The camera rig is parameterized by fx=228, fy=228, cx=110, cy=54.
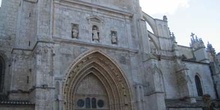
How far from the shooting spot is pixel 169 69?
20891mm

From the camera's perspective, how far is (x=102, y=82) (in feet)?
50.5

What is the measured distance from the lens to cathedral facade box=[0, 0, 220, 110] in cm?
1248

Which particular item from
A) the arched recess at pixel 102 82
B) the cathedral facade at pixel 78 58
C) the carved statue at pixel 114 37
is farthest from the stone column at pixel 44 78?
the carved statue at pixel 114 37

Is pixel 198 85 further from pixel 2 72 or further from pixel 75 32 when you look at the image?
pixel 2 72

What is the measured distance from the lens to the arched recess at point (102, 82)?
14320mm

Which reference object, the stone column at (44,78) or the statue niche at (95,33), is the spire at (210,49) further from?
the stone column at (44,78)

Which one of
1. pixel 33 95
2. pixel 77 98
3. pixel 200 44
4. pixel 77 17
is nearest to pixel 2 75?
pixel 33 95

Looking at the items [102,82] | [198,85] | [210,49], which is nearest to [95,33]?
[102,82]

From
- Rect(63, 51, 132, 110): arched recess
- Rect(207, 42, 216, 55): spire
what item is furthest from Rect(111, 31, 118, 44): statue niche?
Rect(207, 42, 216, 55): spire

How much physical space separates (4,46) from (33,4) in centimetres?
355

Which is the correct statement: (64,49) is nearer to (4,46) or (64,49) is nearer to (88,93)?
(88,93)

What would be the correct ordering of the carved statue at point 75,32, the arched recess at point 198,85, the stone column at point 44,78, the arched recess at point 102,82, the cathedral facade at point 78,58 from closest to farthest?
the stone column at point 44,78 → the cathedral facade at point 78,58 → the arched recess at point 102,82 → the carved statue at point 75,32 → the arched recess at point 198,85

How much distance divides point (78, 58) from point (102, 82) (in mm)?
2572

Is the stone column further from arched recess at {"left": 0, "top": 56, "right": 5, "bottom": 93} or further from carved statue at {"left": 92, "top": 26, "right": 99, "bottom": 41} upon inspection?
arched recess at {"left": 0, "top": 56, "right": 5, "bottom": 93}
